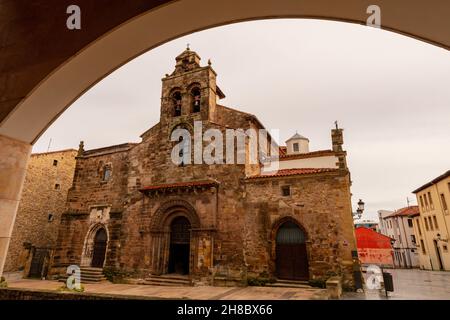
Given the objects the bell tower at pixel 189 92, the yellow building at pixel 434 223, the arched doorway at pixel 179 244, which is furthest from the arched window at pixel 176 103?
the yellow building at pixel 434 223

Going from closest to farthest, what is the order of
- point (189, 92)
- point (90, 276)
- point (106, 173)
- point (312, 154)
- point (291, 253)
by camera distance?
point (291, 253), point (90, 276), point (189, 92), point (106, 173), point (312, 154)

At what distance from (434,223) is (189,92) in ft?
→ 90.8

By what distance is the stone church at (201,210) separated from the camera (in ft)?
39.8

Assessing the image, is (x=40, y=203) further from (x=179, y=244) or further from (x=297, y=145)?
(x=297, y=145)

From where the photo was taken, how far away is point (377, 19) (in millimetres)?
1328

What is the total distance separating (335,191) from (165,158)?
9.80m

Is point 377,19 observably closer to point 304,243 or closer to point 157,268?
point 304,243

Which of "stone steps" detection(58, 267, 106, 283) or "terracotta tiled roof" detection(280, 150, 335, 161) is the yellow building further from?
"stone steps" detection(58, 267, 106, 283)

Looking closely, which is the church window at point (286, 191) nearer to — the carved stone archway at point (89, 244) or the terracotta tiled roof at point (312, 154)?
the terracotta tiled roof at point (312, 154)

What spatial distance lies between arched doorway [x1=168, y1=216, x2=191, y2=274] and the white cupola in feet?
49.5

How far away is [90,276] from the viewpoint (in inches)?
577

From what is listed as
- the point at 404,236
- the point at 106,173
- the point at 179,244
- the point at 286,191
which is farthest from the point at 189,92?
the point at 404,236

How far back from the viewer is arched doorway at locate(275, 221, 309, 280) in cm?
1208
